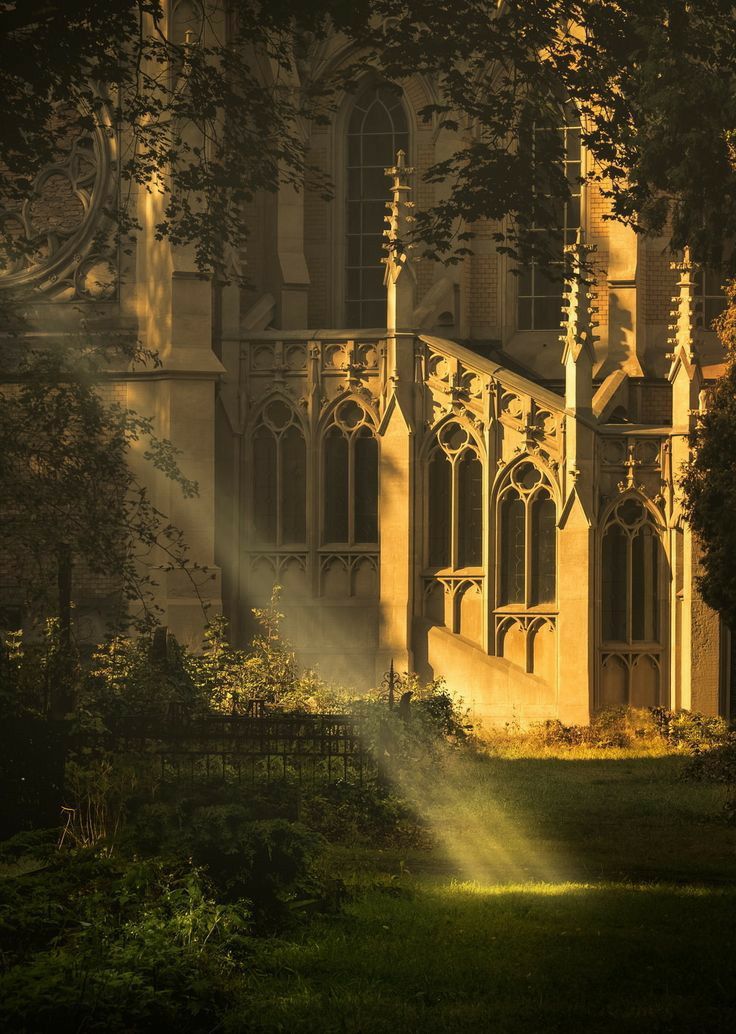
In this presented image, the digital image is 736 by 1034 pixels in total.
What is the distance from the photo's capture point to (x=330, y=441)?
25.4 metres

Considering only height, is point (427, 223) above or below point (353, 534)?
above

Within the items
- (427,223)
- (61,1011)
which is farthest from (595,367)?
(61,1011)

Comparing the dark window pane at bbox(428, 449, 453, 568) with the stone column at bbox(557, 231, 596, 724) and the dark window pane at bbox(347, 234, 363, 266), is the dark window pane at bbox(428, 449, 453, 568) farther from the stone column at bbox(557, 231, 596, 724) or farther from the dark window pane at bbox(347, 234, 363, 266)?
the dark window pane at bbox(347, 234, 363, 266)

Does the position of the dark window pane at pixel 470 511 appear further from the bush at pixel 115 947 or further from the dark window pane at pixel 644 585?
the bush at pixel 115 947

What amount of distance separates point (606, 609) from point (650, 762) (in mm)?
4138

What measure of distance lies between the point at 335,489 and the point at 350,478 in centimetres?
46

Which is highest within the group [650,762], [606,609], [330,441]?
[330,441]

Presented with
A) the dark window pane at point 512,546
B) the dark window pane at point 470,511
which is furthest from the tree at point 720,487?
the dark window pane at point 470,511

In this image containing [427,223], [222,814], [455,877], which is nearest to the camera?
[222,814]

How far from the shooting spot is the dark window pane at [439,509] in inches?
981

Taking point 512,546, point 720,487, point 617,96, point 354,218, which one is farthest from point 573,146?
point 617,96

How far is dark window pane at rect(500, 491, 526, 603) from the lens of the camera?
24391 millimetres

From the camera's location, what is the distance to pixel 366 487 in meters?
25.5

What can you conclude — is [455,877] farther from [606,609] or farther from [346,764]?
[606,609]
